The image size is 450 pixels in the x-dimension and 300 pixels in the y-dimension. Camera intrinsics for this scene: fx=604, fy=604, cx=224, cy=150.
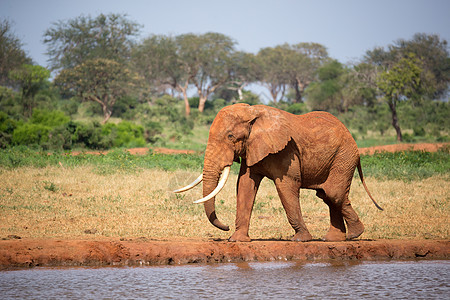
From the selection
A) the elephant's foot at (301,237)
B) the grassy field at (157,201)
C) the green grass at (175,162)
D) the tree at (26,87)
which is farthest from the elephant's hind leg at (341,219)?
the tree at (26,87)

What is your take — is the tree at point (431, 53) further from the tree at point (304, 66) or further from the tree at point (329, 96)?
the tree at point (304, 66)

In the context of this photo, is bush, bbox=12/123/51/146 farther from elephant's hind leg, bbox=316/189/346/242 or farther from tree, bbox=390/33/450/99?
tree, bbox=390/33/450/99

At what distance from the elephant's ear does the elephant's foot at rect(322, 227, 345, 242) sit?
1737mm

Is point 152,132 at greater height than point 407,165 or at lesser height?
greater

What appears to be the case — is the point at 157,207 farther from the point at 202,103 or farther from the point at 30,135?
the point at 202,103

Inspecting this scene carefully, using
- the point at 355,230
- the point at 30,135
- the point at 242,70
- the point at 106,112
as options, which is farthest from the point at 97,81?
the point at 355,230

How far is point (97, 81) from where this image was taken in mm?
38344

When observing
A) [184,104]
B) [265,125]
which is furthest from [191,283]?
[184,104]

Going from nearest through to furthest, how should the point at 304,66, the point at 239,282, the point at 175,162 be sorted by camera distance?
the point at 239,282
the point at 175,162
the point at 304,66

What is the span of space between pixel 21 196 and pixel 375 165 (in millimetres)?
10047

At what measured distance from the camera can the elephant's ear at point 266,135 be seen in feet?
26.0

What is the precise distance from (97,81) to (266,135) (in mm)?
31847

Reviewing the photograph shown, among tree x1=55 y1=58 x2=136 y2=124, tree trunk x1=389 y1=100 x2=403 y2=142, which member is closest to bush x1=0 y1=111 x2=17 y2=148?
tree x1=55 y1=58 x2=136 y2=124

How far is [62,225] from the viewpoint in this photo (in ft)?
32.5
